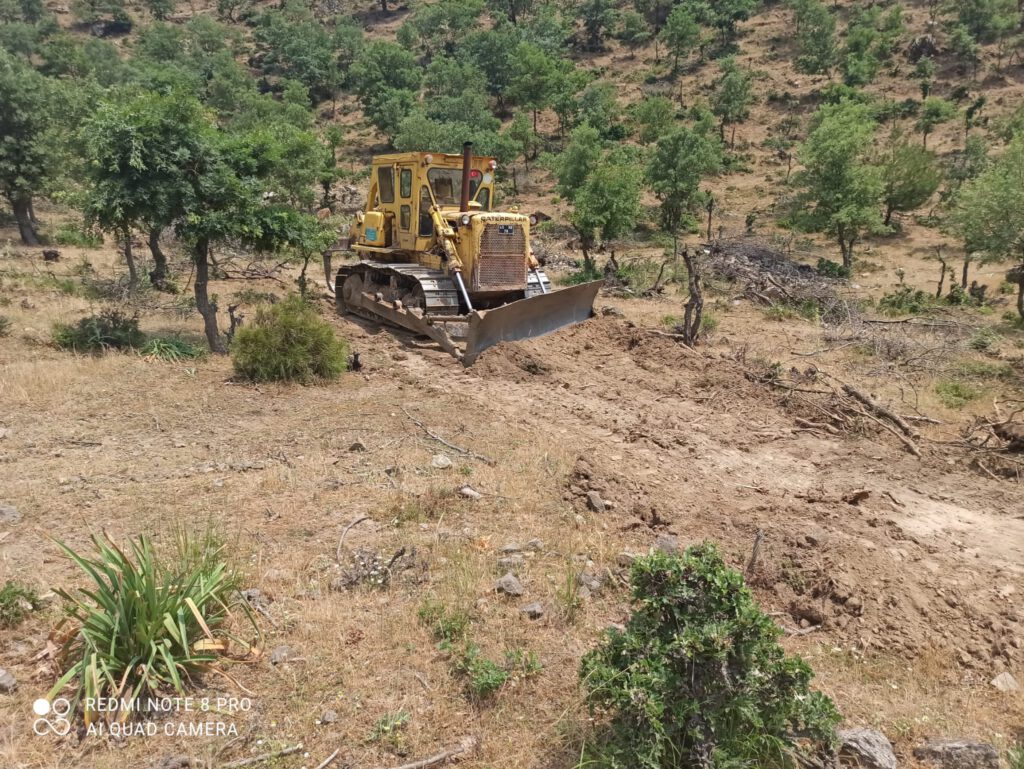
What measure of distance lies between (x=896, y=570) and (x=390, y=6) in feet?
292

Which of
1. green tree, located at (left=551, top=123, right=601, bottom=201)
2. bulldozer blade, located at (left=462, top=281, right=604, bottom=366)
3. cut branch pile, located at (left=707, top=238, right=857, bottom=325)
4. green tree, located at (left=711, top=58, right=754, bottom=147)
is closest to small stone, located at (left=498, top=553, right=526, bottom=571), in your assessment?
bulldozer blade, located at (left=462, top=281, right=604, bottom=366)

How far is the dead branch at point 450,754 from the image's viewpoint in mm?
3088

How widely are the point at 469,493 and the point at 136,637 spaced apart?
2.83 metres

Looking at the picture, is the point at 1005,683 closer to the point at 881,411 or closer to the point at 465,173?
the point at 881,411

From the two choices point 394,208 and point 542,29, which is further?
point 542,29

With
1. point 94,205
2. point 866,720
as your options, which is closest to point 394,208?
point 94,205

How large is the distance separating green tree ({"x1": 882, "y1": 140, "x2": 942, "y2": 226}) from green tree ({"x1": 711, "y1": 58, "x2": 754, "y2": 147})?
52.0ft

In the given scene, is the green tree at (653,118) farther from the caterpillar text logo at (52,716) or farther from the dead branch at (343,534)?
the caterpillar text logo at (52,716)

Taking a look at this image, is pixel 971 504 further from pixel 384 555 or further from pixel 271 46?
pixel 271 46

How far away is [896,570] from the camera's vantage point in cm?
475

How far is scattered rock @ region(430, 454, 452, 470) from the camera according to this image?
21.1 feet

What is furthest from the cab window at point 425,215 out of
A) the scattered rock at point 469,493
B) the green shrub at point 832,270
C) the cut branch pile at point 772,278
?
the green shrub at point 832,270

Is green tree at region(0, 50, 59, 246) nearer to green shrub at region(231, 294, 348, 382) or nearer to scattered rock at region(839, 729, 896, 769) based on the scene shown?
green shrub at region(231, 294, 348, 382)

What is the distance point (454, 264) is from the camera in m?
11.2
